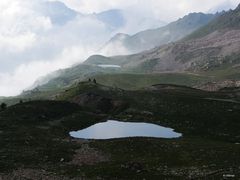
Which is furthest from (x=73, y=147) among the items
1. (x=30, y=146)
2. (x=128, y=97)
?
(x=128, y=97)

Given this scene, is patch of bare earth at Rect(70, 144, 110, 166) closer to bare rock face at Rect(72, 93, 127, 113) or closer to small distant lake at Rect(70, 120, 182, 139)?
small distant lake at Rect(70, 120, 182, 139)

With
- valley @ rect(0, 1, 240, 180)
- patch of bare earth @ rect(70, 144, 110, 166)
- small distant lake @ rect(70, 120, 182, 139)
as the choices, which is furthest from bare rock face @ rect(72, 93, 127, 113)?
patch of bare earth @ rect(70, 144, 110, 166)

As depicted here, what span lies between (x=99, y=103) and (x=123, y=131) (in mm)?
32536

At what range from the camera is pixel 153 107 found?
11206cm

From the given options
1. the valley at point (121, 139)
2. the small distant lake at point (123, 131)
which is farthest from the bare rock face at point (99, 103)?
the small distant lake at point (123, 131)

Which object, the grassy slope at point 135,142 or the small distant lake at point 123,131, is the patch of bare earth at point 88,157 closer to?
the grassy slope at point 135,142

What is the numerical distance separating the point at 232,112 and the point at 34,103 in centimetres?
4790

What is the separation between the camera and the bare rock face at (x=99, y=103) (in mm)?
115500

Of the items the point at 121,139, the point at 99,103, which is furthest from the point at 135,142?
the point at 99,103

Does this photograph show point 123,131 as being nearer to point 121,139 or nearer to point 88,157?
point 121,139

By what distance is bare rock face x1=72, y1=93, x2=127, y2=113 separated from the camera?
11550 cm

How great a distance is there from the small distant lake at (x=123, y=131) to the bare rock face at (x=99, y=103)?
59.5 feet

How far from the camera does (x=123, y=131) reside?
8712 centimetres

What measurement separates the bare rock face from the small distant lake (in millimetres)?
18144
